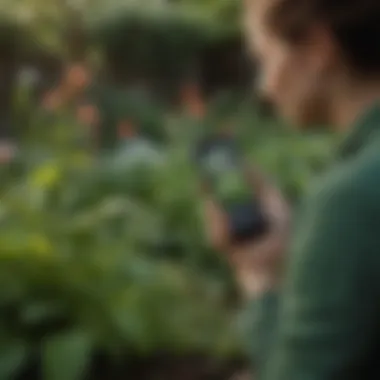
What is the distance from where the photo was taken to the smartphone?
1.42 meters

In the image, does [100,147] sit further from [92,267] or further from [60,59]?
[92,267]

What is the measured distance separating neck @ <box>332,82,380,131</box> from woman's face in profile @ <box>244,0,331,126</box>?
0.07ft

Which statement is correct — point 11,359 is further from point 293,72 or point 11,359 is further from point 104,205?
point 293,72

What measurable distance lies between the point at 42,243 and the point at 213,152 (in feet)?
4.39

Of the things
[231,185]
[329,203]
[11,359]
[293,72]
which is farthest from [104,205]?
[329,203]

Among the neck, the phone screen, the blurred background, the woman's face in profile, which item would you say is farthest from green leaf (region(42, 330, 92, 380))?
the neck


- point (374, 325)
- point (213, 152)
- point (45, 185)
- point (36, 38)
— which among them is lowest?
point (374, 325)

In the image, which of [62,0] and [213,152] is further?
[62,0]

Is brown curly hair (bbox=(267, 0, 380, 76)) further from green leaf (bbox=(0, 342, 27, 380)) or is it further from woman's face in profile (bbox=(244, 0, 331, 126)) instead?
green leaf (bbox=(0, 342, 27, 380))

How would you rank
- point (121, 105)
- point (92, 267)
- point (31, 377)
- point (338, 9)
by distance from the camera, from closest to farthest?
point (338, 9)
point (31, 377)
point (92, 267)
point (121, 105)

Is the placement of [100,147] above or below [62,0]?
below

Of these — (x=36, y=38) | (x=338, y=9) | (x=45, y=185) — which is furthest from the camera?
(x=36, y=38)

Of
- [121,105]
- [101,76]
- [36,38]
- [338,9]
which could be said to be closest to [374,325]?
[338,9]

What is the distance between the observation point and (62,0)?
4.00 meters
